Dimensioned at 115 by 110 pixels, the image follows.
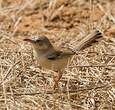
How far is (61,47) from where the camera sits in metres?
6.06

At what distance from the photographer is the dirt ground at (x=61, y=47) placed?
5.27m

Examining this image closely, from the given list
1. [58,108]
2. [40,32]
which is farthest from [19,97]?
[40,32]

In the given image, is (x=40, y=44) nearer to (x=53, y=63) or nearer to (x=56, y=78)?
(x=53, y=63)

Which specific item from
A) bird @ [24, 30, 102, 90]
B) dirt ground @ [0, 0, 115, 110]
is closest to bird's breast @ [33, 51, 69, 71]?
bird @ [24, 30, 102, 90]

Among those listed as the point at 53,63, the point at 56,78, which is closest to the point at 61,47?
the point at 56,78

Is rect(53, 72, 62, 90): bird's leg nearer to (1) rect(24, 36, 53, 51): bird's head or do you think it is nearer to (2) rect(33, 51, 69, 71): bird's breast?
(2) rect(33, 51, 69, 71): bird's breast

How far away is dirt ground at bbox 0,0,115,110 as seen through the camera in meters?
5.27

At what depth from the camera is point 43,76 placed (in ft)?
19.1

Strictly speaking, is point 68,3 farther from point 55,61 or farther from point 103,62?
point 55,61

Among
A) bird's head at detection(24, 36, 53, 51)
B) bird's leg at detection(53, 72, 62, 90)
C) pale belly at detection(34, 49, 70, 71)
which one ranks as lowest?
bird's leg at detection(53, 72, 62, 90)

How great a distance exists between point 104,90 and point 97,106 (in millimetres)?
208

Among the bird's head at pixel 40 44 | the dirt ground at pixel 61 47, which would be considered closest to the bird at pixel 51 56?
the bird's head at pixel 40 44

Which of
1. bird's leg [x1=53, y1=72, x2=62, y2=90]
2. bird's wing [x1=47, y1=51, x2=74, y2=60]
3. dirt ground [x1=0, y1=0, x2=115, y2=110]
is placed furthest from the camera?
bird's leg [x1=53, y1=72, x2=62, y2=90]

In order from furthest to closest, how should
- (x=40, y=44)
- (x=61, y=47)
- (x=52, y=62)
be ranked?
(x=61, y=47), (x=40, y=44), (x=52, y=62)
